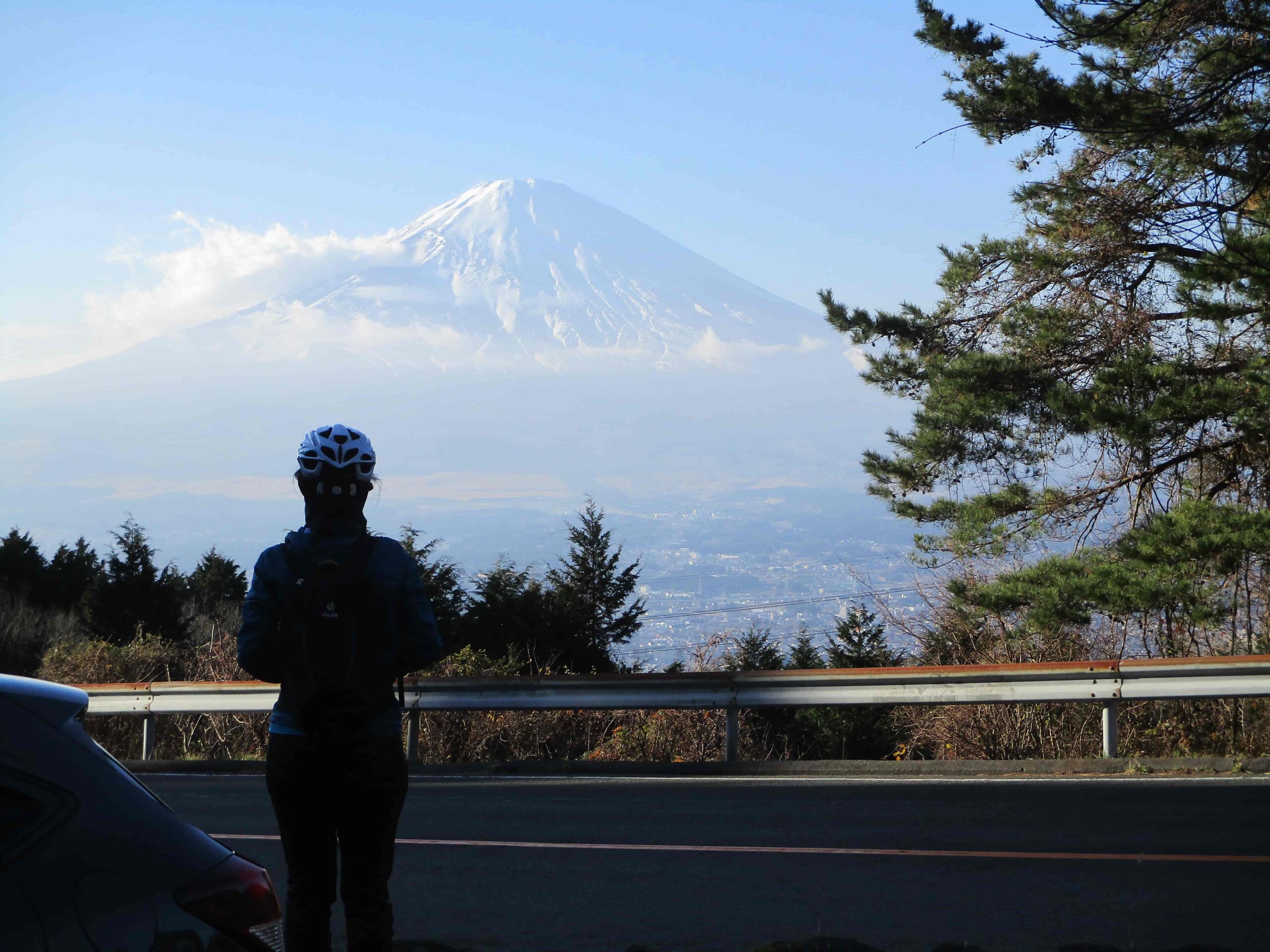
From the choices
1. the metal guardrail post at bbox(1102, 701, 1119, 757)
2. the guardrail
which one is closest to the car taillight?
the guardrail

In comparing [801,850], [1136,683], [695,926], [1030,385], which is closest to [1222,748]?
[1136,683]

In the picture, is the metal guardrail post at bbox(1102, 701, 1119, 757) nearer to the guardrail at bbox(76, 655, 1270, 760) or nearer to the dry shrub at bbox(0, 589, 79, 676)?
the guardrail at bbox(76, 655, 1270, 760)

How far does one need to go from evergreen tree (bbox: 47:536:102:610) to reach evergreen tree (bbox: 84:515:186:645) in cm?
194

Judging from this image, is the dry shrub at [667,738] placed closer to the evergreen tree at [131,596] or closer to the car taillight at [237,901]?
the car taillight at [237,901]

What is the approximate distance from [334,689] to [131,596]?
126 feet

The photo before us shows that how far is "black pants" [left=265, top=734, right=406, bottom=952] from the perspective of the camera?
3594mm

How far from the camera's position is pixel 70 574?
1745 inches

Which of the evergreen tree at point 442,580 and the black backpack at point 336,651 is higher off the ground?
the evergreen tree at point 442,580

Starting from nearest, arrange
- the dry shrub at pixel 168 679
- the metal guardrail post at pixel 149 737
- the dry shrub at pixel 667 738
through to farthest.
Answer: the metal guardrail post at pixel 149 737 → the dry shrub at pixel 667 738 → the dry shrub at pixel 168 679

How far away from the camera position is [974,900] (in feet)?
19.3

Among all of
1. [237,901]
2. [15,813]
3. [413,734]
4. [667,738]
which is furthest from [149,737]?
[15,813]

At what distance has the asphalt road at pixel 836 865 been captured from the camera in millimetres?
5445

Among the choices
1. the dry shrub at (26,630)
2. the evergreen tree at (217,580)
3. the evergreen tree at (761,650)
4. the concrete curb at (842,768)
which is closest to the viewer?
the concrete curb at (842,768)

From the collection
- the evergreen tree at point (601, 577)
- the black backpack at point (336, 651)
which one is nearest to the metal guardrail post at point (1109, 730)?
the black backpack at point (336, 651)
